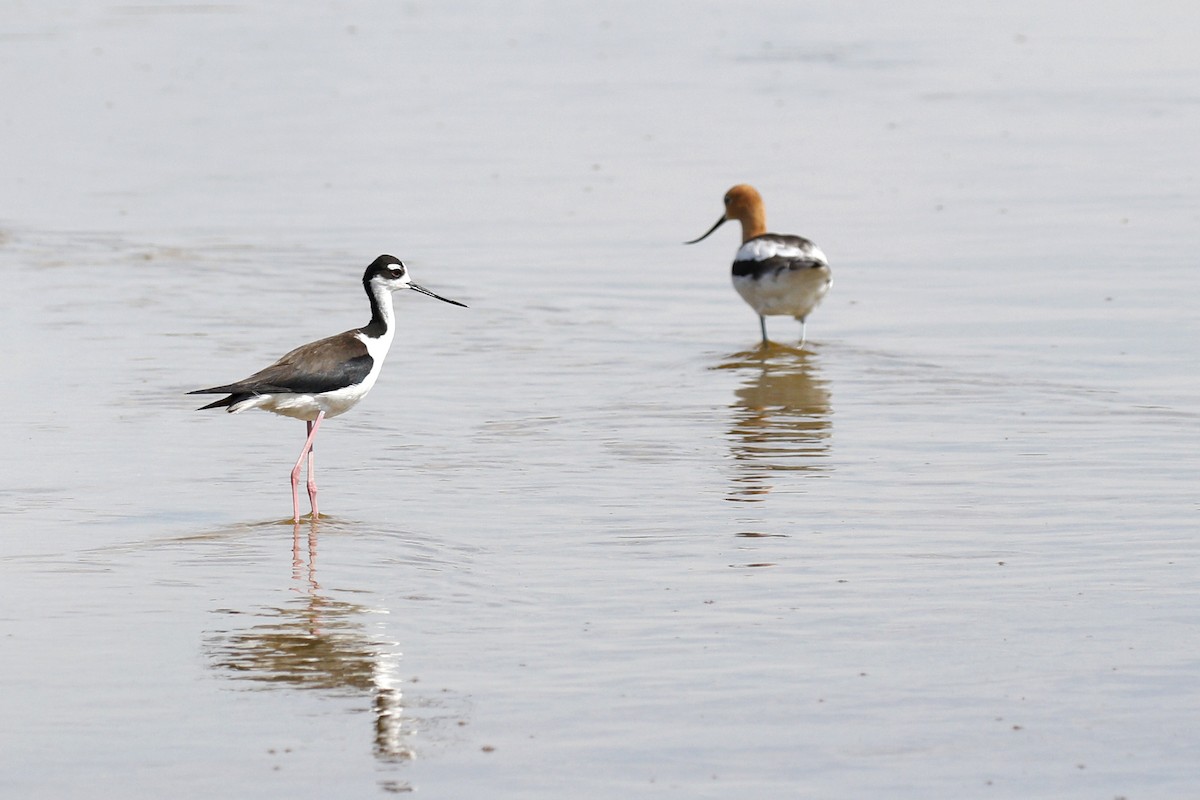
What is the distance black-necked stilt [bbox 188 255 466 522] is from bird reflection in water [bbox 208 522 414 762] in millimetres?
1610

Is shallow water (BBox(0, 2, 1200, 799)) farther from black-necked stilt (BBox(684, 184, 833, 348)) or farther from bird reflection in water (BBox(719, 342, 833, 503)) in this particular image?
black-necked stilt (BBox(684, 184, 833, 348))

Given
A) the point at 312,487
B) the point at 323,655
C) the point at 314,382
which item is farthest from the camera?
the point at 314,382

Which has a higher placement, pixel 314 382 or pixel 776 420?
pixel 314 382

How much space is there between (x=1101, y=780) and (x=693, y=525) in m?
3.52

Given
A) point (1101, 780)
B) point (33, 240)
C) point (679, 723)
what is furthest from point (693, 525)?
point (33, 240)

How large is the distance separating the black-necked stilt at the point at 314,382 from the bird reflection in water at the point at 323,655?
5.28ft

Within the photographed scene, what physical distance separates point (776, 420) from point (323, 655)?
527 centimetres

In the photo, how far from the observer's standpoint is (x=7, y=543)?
8844mm

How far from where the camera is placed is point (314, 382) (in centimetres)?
985

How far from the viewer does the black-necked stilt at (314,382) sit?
9.66 meters

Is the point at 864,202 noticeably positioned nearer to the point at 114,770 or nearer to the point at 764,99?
the point at 764,99

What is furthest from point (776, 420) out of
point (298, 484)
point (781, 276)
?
point (298, 484)

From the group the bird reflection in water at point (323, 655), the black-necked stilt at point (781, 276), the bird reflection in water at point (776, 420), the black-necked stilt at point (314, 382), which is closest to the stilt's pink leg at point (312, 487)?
the black-necked stilt at point (314, 382)

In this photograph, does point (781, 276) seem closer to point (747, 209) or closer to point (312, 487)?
point (747, 209)
